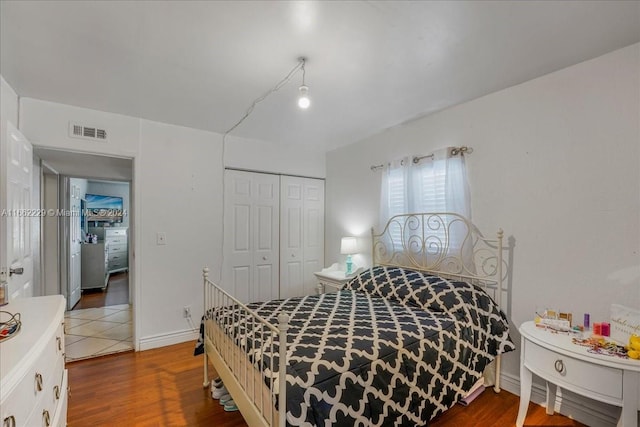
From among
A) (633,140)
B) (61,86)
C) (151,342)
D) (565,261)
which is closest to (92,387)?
(151,342)

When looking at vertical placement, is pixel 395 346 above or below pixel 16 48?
below

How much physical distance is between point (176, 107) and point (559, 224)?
128 inches

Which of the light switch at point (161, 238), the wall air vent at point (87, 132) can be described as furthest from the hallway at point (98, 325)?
the wall air vent at point (87, 132)

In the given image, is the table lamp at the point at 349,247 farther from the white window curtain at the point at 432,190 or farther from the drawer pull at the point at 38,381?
the drawer pull at the point at 38,381

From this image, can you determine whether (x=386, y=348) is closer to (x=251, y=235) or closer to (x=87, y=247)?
(x=251, y=235)

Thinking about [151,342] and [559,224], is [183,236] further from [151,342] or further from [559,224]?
[559,224]

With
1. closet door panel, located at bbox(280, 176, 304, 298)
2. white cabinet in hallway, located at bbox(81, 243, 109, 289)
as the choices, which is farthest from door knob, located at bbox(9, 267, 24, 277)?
white cabinet in hallway, located at bbox(81, 243, 109, 289)

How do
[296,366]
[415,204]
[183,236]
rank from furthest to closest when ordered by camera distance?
[183,236] < [415,204] < [296,366]

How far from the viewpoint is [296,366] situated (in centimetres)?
137

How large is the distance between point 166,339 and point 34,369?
227cm

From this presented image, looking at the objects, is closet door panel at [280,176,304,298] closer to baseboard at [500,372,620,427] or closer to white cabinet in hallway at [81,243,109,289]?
baseboard at [500,372,620,427]

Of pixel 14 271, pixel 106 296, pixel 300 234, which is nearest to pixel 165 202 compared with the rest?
pixel 14 271

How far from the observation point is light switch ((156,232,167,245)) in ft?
10.2

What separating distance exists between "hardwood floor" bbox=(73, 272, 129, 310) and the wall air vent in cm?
312
